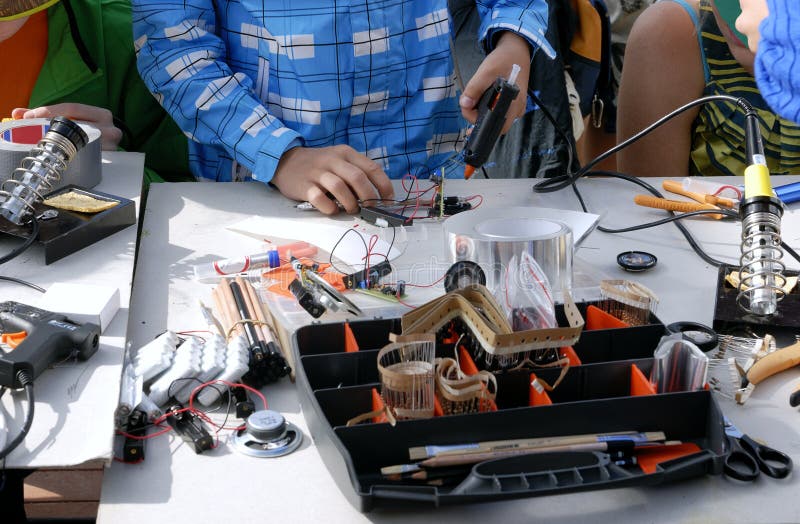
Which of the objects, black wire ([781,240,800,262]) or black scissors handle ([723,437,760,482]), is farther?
black wire ([781,240,800,262])

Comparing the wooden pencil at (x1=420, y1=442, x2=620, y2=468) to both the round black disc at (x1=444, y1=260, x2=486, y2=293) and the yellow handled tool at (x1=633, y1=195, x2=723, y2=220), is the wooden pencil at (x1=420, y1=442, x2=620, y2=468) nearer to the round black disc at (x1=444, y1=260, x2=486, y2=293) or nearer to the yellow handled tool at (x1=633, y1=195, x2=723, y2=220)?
the round black disc at (x1=444, y1=260, x2=486, y2=293)

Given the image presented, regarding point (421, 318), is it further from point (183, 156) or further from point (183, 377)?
point (183, 156)

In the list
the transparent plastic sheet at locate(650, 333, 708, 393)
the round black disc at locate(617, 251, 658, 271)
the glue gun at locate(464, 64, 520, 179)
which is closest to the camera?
the transparent plastic sheet at locate(650, 333, 708, 393)

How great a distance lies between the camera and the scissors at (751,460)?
68 cm

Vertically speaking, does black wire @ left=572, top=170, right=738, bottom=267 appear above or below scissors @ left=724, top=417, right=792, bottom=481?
above

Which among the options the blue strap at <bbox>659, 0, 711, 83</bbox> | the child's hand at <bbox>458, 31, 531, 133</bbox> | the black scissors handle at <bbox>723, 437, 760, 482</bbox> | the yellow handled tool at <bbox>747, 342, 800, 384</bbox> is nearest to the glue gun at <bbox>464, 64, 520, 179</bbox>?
the child's hand at <bbox>458, 31, 531, 133</bbox>

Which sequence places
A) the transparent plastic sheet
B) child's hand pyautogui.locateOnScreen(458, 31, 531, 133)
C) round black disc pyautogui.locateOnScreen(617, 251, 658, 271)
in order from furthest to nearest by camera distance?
child's hand pyautogui.locateOnScreen(458, 31, 531, 133), round black disc pyautogui.locateOnScreen(617, 251, 658, 271), the transparent plastic sheet

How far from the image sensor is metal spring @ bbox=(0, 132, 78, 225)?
105cm

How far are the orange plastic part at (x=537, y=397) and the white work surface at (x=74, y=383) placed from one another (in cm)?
35

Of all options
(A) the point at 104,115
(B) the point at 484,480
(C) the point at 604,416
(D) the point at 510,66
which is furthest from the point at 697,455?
(A) the point at 104,115

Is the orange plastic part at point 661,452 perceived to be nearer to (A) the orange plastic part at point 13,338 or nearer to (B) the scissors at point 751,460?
(B) the scissors at point 751,460

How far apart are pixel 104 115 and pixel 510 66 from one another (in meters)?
0.72

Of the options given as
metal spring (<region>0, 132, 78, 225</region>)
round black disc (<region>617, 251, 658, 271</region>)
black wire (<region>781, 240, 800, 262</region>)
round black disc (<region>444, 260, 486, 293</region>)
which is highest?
metal spring (<region>0, 132, 78, 225</region>)

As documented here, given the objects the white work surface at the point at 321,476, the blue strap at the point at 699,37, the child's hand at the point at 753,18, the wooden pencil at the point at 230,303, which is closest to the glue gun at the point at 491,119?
the white work surface at the point at 321,476
